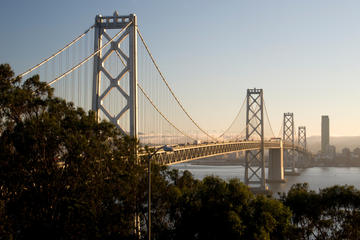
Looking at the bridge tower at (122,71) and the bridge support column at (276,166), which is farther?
the bridge support column at (276,166)

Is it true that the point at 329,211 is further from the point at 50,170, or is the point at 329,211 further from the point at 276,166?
the point at 276,166

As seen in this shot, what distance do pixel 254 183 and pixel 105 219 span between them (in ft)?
176

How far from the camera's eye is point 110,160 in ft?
63.4

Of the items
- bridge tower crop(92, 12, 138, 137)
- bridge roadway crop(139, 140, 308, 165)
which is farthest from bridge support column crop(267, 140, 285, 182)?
bridge tower crop(92, 12, 138, 137)

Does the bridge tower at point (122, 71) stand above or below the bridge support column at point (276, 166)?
above

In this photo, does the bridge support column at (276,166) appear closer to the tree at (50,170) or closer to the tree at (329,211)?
the tree at (329,211)

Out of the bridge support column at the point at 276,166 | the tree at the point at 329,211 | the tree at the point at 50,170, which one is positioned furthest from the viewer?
the bridge support column at the point at 276,166

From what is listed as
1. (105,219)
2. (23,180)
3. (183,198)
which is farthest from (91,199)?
(183,198)

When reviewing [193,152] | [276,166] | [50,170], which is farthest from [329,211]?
[276,166]

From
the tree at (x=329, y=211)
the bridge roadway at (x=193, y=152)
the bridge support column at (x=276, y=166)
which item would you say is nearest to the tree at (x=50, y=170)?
the bridge roadway at (x=193, y=152)

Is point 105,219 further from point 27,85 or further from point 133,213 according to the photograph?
point 27,85

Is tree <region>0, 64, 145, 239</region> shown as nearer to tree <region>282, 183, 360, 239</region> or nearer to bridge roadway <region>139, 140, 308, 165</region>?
bridge roadway <region>139, 140, 308, 165</region>

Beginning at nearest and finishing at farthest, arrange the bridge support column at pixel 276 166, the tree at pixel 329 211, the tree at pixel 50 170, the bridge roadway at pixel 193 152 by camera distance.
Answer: the tree at pixel 50 170
the tree at pixel 329 211
the bridge roadway at pixel 193 152
the bridge support column at pixel 276 166

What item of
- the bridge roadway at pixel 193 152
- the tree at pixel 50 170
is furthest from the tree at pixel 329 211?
the tree at pixel 50 170
